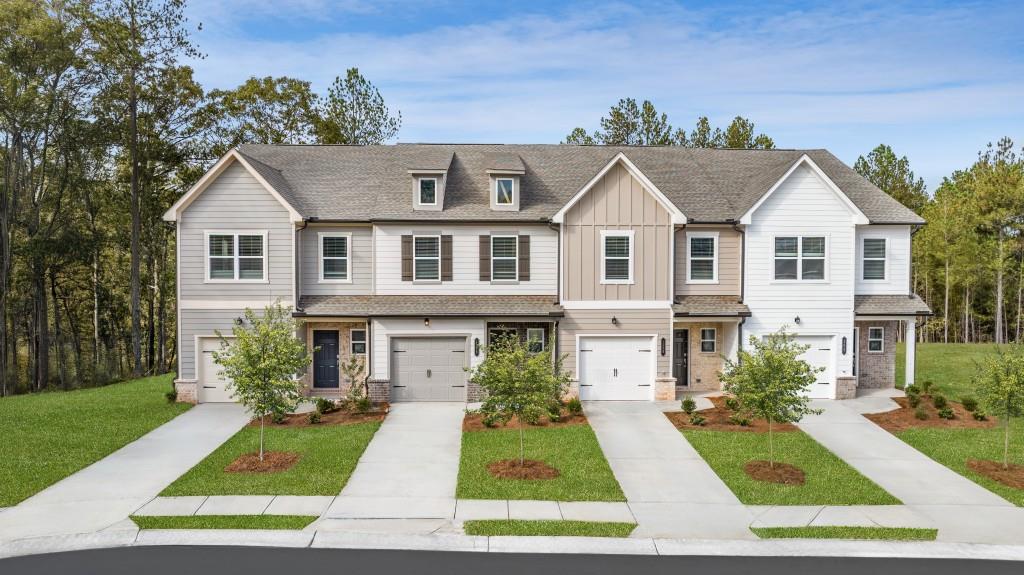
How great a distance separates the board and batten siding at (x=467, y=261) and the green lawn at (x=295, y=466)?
207 inches

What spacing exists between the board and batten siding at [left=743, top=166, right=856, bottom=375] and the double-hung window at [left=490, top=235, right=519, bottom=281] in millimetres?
7598

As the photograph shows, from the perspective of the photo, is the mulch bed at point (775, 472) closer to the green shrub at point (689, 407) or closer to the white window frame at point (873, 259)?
the green shrub at point (689, 407)

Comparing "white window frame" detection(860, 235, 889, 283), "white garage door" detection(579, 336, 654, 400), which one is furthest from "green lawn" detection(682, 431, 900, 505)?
"white window frame" detection(860, 235, 889, 283)

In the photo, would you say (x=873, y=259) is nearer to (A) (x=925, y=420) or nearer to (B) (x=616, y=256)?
(A) (x=925, y=420)

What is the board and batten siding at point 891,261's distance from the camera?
2145 centimetres

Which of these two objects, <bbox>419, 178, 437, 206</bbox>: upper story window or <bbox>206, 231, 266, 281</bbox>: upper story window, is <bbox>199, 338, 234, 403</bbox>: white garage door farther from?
<bbox>419, 178, 437, 206</bbox>: upper story window

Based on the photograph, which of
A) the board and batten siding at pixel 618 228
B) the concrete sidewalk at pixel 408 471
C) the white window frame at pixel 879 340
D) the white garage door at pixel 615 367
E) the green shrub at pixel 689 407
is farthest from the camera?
the white window frame at pixel 879 340

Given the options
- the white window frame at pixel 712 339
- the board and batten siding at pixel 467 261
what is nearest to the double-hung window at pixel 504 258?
the board and batten siding at pixel 467 261

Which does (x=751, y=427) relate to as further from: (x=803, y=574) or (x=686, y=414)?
(x=803, y=574)

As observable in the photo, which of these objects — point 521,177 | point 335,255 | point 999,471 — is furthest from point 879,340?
point 335,255

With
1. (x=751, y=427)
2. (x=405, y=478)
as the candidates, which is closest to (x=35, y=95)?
(x=405, y=478)

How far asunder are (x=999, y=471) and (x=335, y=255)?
18.6 meters

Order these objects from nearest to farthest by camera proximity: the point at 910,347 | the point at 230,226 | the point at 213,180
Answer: the point at 213,180 → the point at 230,226 → the point at 910,347

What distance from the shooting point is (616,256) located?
20.4 meters
